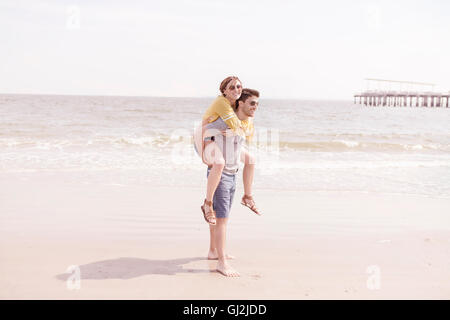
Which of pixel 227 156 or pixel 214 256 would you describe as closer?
pixel 227 156

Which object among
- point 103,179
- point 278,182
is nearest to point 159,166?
point 103,179

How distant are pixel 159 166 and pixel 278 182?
3.49 meters

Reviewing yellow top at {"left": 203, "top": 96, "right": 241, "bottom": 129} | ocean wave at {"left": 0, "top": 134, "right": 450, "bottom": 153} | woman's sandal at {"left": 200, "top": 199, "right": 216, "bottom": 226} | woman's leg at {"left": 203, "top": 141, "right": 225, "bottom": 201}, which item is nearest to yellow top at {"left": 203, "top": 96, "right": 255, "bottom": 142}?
yellow top at {"left": 203, "top": 96, "right": 241, "bottom": 129}

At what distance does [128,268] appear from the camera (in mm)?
3869

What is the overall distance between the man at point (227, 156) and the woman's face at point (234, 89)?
0.10 meters

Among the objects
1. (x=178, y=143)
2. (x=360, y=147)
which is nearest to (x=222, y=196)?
(x=178, y=143)

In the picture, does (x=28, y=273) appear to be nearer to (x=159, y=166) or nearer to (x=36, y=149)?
(x=159, y=166)

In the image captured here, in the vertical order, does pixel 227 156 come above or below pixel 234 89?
below

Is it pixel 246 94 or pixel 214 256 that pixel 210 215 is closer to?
pixel 214 256

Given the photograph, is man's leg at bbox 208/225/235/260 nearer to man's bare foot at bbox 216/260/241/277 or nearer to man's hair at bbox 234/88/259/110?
man's bare foot at bbox 216/260/241/277

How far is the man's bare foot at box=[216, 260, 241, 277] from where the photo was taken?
3.74m

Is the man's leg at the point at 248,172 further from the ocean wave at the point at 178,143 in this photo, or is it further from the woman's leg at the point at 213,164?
the ocean wave at the point at 178,143

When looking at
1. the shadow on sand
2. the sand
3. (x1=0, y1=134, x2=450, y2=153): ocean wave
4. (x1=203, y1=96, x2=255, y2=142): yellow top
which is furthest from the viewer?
(x1=0, y1=134, x2=450, y2=153): ocean wave

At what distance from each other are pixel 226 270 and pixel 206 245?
97 cm
